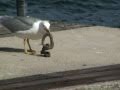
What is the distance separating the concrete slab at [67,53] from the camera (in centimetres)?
916

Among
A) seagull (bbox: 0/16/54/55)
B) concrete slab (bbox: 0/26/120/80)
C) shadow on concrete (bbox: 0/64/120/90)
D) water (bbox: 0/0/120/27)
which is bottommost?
water (bbox: 0/0/120/27)

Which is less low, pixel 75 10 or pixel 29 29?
pixel 29 29

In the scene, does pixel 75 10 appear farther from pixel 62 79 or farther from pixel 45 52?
pixel 62 79

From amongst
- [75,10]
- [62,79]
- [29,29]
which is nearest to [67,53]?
[29,29]

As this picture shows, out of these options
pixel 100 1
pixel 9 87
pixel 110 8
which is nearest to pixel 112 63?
pixel 9 87

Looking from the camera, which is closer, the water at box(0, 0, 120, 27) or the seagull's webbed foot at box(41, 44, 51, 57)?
the seagull's webbed foot at box(41, 44, 51, 57)

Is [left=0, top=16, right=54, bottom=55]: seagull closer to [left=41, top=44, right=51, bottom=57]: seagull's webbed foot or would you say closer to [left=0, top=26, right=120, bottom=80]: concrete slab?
[left=41, top=44, right=51, bottom=57]: seagull's webbed foot

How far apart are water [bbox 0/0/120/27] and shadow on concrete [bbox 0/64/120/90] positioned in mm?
9149

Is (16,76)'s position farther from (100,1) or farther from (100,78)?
(100,1)

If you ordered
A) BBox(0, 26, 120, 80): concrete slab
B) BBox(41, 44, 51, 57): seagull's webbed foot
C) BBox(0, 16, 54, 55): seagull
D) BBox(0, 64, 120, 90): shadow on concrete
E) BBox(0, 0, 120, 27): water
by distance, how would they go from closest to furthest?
BBox(0, 64, 120, 90): shadow on concrete, BBox(0, 26, 120, 80): concrete slab, BBox(41, 44, 51, 57): seagull's webbed foot, BBox(0, 16, 54, 55): seagull, BBox(0, 0, 120, 27): water

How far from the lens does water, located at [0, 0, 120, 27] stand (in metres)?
18.8

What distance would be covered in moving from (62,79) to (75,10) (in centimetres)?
1237

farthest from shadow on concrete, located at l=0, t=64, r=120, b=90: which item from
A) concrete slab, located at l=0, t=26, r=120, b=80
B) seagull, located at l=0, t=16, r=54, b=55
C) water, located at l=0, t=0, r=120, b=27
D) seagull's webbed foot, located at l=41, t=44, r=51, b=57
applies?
water, located at l=0, t=0, r=120, b=27

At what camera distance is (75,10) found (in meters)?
20.6
